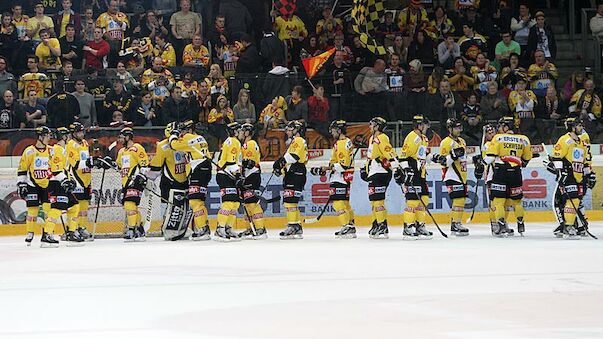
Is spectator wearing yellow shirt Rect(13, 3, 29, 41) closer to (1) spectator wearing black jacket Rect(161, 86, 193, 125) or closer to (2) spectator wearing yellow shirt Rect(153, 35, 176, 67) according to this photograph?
(2) spectator wearing yellow shirt Rect(153, 35, 176, 67)

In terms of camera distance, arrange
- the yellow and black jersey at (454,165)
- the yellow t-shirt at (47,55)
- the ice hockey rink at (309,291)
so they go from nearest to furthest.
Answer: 1. the ice hockey rink at (309,291)
2. the yellow and black jersey at (454,165)
3. the yellow t-shirt at (47,55)

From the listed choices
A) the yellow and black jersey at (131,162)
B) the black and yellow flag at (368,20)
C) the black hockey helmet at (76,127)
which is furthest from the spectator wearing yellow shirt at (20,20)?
the black and yellow flag at (368,20)

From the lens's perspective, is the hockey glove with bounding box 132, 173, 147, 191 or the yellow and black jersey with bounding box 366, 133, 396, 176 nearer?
the yellow and black jersey with bounding box 366, 133, 396, 176

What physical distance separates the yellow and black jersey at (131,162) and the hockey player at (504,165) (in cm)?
479

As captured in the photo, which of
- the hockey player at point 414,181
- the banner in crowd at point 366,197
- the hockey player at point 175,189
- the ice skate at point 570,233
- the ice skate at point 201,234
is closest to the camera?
the ice skate at point 570,233

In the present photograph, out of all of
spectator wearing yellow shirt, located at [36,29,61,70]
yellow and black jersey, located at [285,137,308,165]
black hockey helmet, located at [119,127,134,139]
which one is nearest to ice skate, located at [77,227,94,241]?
black hockey helmet, located at [119,127,134,139]

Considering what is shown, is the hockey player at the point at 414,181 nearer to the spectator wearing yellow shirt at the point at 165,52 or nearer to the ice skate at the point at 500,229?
the ice skate at the point at 500,229

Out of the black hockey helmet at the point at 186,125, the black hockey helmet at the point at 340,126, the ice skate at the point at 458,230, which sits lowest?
the ice skate at the point at 458,230

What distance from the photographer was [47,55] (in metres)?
20.2

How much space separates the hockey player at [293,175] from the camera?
16.8m

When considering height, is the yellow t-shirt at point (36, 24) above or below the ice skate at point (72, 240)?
above

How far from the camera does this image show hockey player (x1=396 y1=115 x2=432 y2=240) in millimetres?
16344

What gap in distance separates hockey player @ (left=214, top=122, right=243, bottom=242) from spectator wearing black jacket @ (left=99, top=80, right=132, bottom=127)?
2749 mm

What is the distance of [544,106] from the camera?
66.9ft
